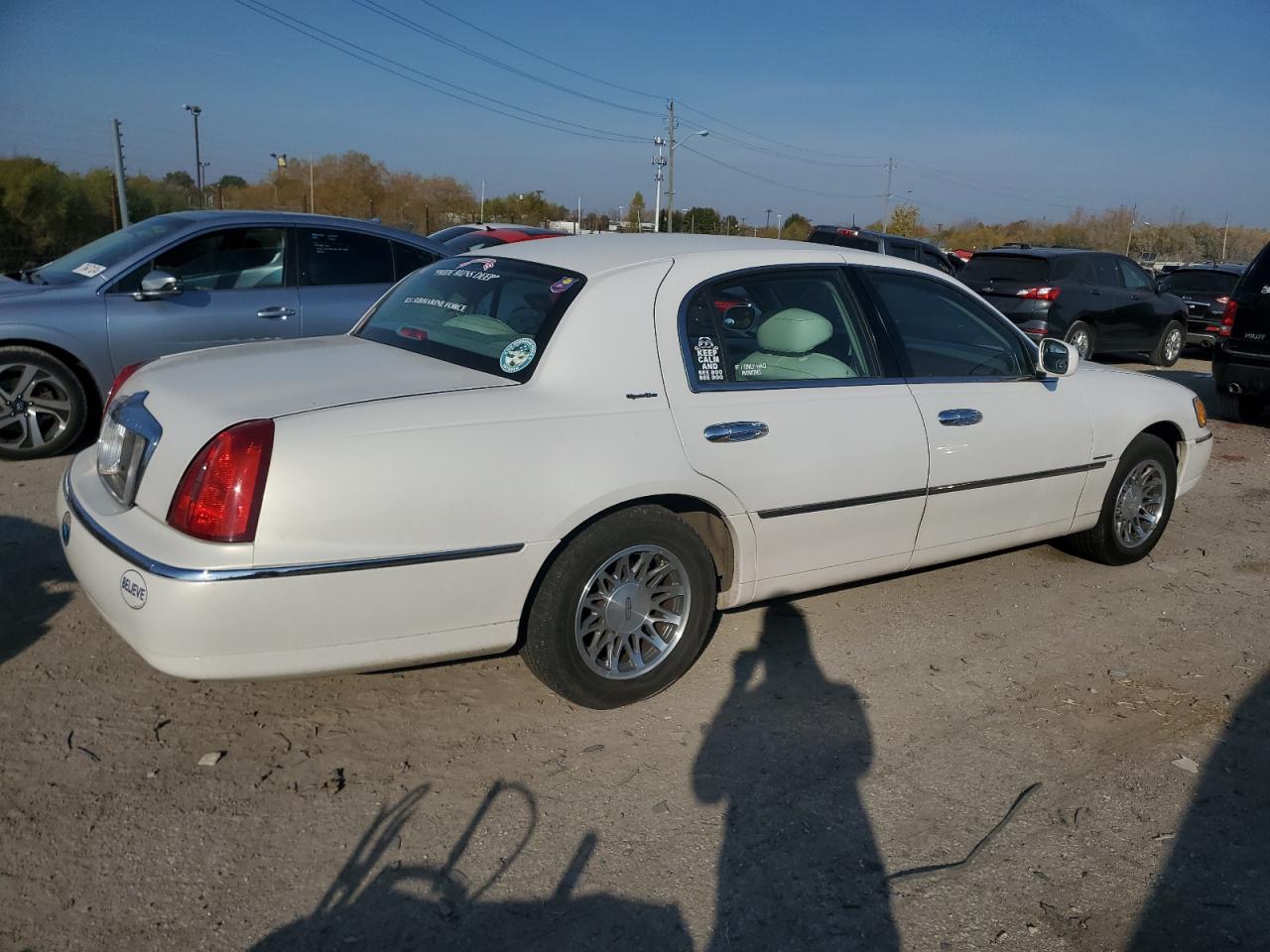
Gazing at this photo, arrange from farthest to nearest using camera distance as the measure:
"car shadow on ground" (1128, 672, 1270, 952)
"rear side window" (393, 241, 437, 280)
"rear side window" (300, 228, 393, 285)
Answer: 1. "rear side window" (393, 241, 437, 280)
2. "rear side window" (300, 228, 393, 285)
3. "car shadow on ground" (1128, 672, 1270, 952)

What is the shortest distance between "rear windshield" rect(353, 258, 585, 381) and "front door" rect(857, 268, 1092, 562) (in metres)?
1.44

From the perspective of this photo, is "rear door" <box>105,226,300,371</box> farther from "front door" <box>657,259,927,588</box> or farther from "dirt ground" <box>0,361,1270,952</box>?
"front door" <box>657,259,927,588</box>

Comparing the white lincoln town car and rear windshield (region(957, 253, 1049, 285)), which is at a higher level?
rear windshield (region(957, 253, 1049, 285))

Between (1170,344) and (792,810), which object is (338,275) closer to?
(792,810)

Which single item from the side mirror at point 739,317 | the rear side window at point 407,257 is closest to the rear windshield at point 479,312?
the side mirror at point 739,317

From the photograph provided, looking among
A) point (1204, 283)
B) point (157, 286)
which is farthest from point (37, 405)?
point (1204, 283)

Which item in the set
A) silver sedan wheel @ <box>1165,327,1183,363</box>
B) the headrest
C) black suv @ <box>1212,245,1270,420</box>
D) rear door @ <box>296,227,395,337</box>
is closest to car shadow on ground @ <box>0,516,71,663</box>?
rear door @ <box>296,227,395,337</box>

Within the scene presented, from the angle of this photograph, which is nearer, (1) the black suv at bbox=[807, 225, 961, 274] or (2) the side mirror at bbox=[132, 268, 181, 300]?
(2) the side mirror at bbox=[132, 268, 181, 300]

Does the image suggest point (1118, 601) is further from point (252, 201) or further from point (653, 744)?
point (252, 201)

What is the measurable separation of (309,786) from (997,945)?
6.51ft

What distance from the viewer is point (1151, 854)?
2.99 m

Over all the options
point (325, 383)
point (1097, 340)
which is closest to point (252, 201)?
point (1097, 340)

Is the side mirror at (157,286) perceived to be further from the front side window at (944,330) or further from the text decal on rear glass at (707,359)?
the front side window at (944,330)

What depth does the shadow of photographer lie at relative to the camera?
103 inches
